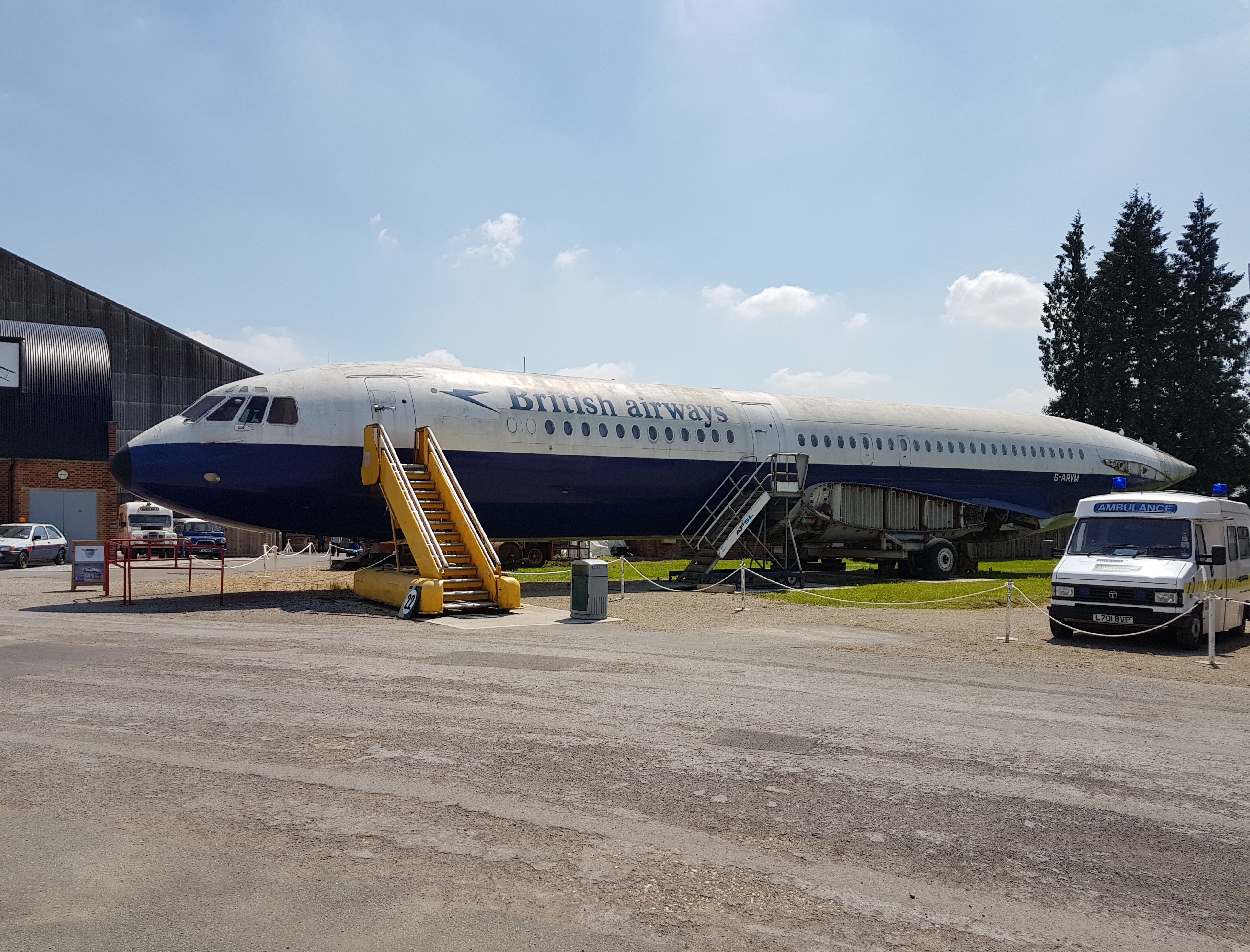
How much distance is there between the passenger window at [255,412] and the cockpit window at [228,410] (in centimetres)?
16

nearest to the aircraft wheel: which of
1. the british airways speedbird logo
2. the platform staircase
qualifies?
the platform staircase

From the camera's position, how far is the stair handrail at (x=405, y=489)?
17828 millimetres

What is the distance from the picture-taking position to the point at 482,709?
9047 millimetres

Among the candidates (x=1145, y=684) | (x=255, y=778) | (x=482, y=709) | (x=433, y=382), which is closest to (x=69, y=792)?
(x=255, y=778)

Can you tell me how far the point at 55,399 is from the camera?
41656 millimetres

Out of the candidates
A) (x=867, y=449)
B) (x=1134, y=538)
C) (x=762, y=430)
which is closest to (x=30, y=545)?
(x=762, y=430)

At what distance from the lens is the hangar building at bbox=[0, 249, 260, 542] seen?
134 feet

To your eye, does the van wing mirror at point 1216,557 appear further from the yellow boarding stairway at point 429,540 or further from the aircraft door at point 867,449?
the aircraft door at point 867,449

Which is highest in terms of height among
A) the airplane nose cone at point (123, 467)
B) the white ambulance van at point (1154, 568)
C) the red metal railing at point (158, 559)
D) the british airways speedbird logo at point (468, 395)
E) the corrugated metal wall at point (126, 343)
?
the corrugated metal wall at point (126, 343)

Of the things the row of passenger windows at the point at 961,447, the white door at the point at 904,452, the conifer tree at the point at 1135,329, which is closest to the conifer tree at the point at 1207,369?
the conifer tree at the point at 1135,329

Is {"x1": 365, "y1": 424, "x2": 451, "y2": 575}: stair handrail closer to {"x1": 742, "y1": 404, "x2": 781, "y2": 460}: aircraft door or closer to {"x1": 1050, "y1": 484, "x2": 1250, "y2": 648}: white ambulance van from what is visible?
{"x1": 742, "y1": 404, "x2": 781, "y2": 460}: aircraft door

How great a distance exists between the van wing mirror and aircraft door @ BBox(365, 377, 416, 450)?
15533mm

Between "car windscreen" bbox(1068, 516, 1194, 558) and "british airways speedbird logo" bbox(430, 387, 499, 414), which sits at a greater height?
"british airways speedbird logo" bbox(430, 387, 499, 414)

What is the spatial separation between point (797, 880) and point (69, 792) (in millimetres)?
4891
